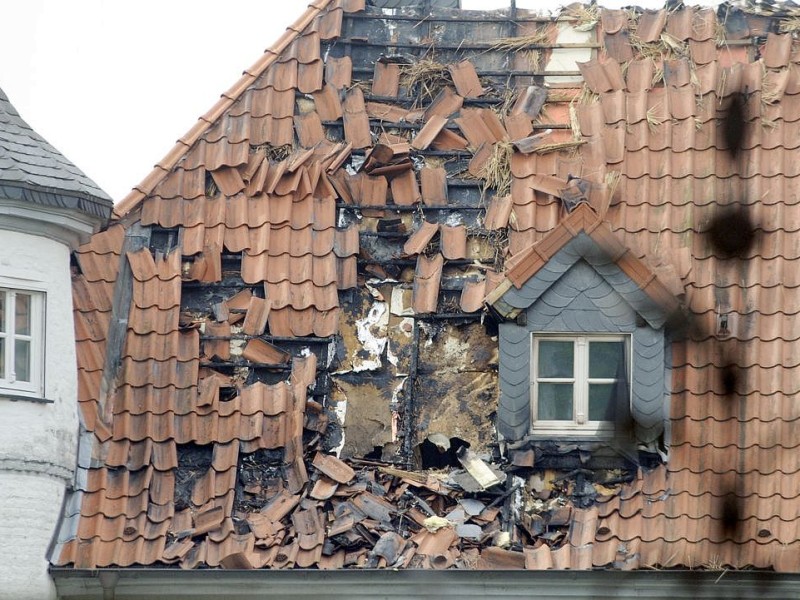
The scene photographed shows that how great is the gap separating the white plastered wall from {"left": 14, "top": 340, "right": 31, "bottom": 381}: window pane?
14cm

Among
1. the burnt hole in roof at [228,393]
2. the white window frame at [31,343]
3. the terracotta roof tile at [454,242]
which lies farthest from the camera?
the terracotta roof tile at [454,242]

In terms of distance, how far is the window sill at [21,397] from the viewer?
39.9 feet

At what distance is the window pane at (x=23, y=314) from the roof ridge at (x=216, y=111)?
1.21 metres

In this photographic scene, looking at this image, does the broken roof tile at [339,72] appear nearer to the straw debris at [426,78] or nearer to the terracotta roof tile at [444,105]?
the straw debris at [426,78]

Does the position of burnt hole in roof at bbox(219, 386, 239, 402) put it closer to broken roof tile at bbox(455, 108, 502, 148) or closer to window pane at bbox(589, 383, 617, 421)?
window pane at bbox(589, 383, 617, 421)

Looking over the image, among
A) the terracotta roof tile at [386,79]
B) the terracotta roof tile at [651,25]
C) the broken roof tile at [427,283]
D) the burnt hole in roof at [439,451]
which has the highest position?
the terracotta roof tile at [651,25]

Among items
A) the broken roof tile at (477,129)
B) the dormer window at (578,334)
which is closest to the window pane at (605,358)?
the dormer window at (578,334)

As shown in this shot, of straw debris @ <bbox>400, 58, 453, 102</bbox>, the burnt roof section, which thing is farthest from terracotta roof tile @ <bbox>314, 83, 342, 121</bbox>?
the burnt roof section

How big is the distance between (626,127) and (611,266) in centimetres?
156

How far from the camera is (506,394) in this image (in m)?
12.6

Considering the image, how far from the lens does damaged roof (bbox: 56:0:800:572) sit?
12.0 m

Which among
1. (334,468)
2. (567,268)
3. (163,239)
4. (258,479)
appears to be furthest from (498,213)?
(258,479)

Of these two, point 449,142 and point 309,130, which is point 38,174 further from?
point 449,142

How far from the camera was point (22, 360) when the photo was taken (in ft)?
41.0
